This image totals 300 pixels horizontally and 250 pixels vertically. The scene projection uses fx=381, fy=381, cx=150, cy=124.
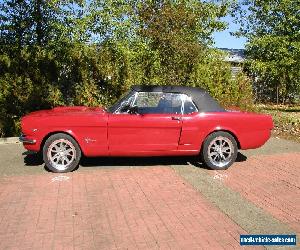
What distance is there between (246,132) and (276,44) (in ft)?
53.3

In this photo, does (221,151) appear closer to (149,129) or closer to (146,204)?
(149,129)

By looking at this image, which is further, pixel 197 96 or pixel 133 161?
pixel 133 161

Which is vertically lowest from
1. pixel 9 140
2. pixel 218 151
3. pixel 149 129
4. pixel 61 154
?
pixel 9 140

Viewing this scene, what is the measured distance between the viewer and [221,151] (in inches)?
294

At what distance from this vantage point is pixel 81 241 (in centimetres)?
444

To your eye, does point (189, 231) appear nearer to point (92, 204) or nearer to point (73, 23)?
point (92, 204)

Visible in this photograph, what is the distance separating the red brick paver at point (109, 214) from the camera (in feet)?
14.6

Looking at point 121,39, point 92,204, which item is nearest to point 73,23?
point 121,39

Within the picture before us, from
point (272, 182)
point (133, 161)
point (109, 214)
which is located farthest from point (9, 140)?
point (272, 182)

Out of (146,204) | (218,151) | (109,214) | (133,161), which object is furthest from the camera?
(133,161)

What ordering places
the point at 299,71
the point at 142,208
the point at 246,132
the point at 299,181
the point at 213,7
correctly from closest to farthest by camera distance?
the point at 142,208, the point at 299,181, the point at 246,132, the point at 213,7, the point at 299,71

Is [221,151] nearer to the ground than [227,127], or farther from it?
nearer to the ground

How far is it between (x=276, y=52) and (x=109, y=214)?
19.3m

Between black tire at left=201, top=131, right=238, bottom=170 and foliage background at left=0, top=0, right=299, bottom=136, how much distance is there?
4.60m
